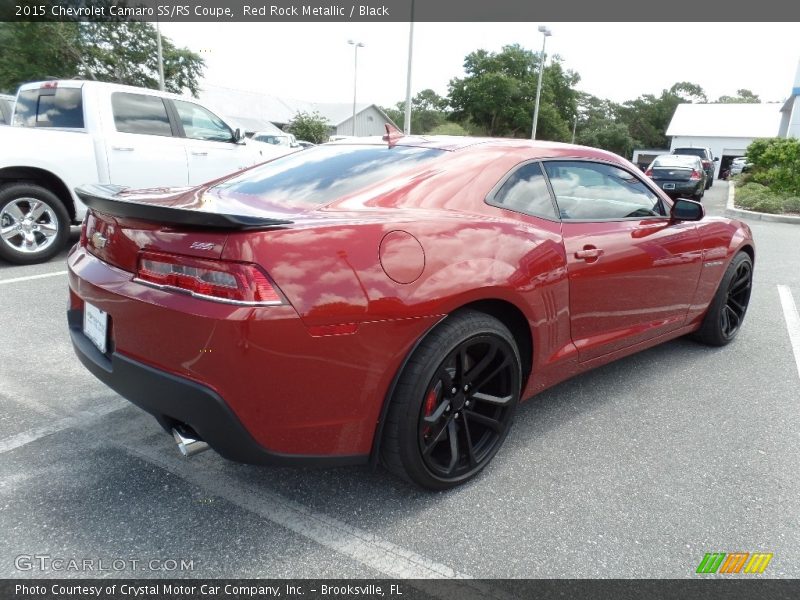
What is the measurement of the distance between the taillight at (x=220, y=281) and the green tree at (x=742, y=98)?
125310 mm

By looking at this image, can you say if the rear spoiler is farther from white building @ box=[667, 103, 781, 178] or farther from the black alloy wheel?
white building @ box=[667, 103, 781, 178]

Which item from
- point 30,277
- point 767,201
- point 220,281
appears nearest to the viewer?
point 220,281

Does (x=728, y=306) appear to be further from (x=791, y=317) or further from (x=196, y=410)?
(x=196, y=410)

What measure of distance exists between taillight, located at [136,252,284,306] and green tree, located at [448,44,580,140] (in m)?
66.4

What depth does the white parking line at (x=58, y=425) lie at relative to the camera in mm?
2607

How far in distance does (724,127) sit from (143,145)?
60093 millimetres

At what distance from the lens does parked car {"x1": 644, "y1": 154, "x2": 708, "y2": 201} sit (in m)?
16.5

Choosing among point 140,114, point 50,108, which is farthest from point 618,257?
point 50,108

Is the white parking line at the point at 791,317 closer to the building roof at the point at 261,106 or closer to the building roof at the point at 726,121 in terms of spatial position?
the building roof at the point at 261,106

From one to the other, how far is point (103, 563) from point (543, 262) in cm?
202

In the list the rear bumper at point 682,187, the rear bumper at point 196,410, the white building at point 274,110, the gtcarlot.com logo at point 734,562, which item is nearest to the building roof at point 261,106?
the white building at point 274,110

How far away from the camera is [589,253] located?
9.21 ft

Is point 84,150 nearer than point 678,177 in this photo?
Yes

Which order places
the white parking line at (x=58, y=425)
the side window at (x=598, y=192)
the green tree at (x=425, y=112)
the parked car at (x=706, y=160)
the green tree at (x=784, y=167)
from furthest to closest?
the green tree at (x=425, y=112), the parked car at (x=706, y=160), the green tree at (x=784, y=167), the side window at (x=598, y=192), the white parking line at (x=58, y=425)
